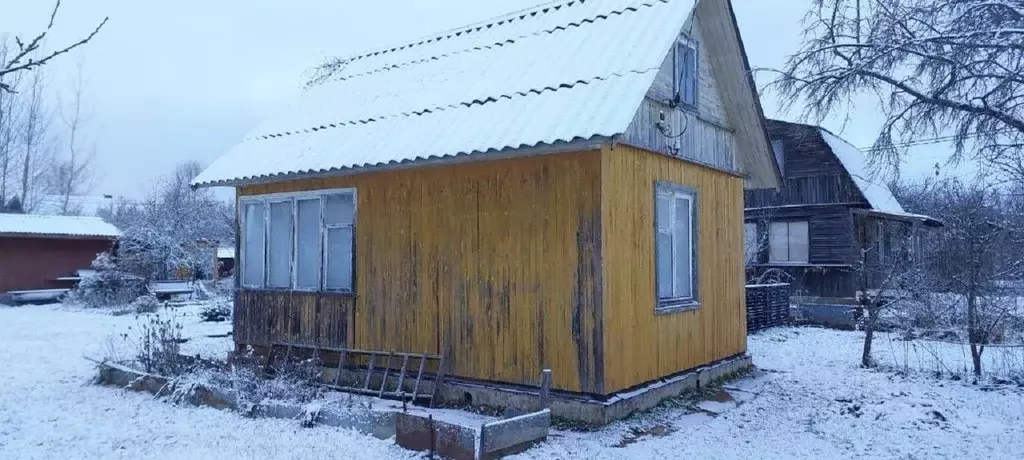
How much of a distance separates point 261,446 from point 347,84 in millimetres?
7283

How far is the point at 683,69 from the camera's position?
9.66 metres

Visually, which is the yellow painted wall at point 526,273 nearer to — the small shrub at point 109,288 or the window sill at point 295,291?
the window sill at point 295,291

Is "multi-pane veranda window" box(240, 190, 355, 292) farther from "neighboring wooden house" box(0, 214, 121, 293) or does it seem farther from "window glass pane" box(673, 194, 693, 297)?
"neighboring wooden house" box(0, 214, 121, 293)

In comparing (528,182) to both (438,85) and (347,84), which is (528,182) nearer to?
(438,85)

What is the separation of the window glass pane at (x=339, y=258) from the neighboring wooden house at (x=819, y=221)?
15211 millimetres

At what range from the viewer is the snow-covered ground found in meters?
6.97

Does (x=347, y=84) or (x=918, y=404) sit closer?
(x=918, y=404)

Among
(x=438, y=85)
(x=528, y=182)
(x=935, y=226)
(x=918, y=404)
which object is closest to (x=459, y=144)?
(x=528, y=182)

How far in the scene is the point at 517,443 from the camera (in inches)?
265

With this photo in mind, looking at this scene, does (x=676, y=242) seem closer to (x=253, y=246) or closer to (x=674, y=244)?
(x=674, y=244)

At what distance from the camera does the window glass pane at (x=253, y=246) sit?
1120cm

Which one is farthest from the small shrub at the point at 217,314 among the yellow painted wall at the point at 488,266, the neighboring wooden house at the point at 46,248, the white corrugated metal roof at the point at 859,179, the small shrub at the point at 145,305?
the white corrugated metal roof at the point at 859,179

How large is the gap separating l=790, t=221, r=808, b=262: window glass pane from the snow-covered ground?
11.3 metres

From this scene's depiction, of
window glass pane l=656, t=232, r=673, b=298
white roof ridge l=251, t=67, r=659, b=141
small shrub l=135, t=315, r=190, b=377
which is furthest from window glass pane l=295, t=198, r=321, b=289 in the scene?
window glass pane l=656, t=232, r=673, b=298
